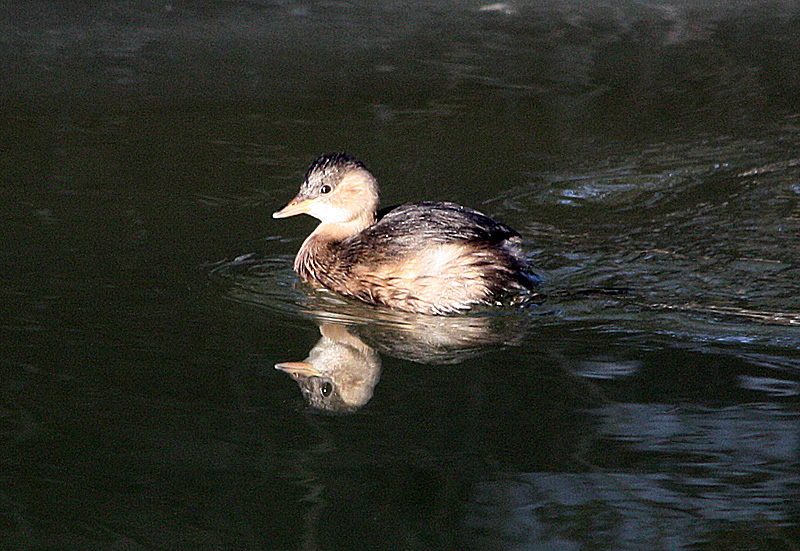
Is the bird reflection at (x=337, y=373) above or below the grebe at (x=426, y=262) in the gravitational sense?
below

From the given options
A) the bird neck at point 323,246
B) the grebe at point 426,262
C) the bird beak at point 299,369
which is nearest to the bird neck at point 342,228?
the bird neck at point 323,246

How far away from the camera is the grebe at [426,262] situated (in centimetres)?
625

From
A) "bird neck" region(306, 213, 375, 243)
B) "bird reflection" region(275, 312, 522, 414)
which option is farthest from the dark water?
"bird neck" region(306, 213, 375, 243)

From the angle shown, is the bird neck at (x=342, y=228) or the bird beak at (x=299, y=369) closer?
the bird beak at (x=299, y=369)

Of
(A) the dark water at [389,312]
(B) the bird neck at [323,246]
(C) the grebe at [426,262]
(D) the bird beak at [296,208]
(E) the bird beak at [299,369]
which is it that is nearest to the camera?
(A) the dark water at [389,312]

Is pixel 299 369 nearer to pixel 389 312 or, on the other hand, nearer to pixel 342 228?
pixel 389 312

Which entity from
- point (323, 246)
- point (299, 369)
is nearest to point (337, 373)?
point (299, 369)

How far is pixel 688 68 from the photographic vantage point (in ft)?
34.4

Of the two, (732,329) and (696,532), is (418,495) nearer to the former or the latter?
(696,532)

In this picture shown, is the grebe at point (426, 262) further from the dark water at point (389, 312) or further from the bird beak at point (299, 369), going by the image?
the bird beak at point (299, 369)

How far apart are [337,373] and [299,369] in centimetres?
17

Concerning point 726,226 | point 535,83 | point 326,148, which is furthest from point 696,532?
point 535,83

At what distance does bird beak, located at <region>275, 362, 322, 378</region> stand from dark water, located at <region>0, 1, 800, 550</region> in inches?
2.4

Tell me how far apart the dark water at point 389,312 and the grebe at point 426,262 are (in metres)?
0.13
